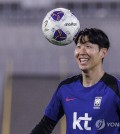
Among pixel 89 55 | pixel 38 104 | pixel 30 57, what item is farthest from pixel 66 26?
pixel 30 57

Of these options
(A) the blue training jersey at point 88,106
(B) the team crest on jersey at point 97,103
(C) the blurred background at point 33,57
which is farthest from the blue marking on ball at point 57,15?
(C) the blurred background at point 33,57

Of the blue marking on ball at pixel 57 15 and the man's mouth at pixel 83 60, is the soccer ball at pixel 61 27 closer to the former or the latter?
the blue marking on ball at pixel 57 15

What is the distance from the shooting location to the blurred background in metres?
11.4

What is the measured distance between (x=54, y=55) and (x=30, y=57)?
550 millimetres

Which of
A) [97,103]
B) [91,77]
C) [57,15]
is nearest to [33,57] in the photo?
[57,15]

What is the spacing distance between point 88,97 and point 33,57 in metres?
9.24

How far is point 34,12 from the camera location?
16812 mm

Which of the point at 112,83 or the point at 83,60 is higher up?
the point at 83,60

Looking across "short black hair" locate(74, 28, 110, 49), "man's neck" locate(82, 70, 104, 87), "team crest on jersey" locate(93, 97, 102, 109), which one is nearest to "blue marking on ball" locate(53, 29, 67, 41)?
"short black hair" locate(74, 28, 110, 49)

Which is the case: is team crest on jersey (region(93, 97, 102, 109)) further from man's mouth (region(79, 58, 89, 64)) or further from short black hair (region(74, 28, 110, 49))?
short black hair (region(74, 28, 110, 49))

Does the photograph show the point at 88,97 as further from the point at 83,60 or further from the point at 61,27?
the point at 61,27

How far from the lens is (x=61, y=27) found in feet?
17.5

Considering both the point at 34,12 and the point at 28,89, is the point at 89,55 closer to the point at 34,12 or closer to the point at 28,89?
the point at 28,89

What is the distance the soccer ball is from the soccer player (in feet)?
0.96
